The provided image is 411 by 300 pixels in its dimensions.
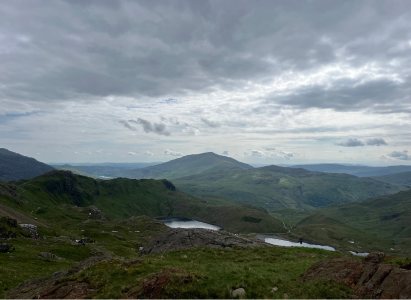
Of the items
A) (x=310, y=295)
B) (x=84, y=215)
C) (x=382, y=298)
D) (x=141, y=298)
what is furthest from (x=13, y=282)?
(x=84, y=215)

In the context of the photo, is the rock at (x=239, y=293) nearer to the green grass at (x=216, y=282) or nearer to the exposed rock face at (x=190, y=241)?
the green grass at (x=216, y=282)

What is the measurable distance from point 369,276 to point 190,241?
94.8ft

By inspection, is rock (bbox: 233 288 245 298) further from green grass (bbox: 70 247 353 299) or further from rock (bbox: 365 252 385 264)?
rock (bbox: 365 252 385 264)

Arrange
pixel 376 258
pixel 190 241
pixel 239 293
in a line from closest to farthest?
1. pixel 239 293
2. pixel 376 258
3. pixel 190 241

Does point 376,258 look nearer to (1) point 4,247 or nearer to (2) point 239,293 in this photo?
(2) point 239,293

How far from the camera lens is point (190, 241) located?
134ft

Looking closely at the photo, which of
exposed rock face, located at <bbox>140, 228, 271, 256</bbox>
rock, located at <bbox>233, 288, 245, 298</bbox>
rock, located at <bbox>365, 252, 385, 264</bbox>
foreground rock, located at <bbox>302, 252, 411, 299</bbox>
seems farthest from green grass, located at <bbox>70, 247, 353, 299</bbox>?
exposed rock face, located at <bbox>140, 228, 271, 256</bbox>

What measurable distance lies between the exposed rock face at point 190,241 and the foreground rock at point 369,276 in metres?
19.8

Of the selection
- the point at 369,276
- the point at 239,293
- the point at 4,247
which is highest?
the point at 369,276

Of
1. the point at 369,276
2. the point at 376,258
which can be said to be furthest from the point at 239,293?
the point at 376,258

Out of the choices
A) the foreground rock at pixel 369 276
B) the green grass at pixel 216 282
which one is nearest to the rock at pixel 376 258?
the foreground rock at pixel 369 276

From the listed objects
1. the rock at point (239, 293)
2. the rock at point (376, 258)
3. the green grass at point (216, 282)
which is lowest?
the green grass at point (216, 282)

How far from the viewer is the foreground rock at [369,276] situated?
15492 mm

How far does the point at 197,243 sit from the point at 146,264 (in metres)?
17.7
